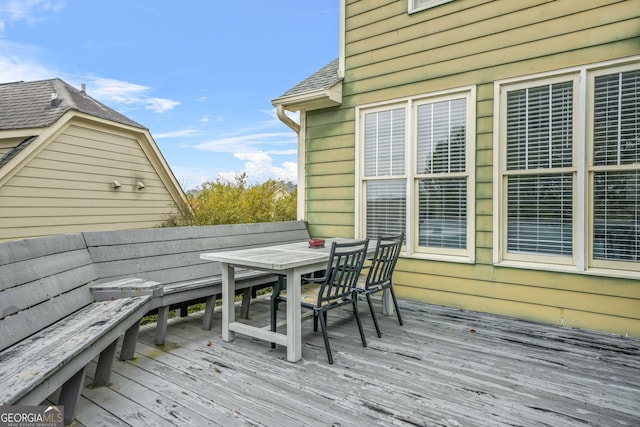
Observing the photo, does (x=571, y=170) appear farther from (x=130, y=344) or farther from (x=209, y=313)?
(x=130, y=344)

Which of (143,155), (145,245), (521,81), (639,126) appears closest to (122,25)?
(143,155)

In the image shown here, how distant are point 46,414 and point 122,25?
14627mm

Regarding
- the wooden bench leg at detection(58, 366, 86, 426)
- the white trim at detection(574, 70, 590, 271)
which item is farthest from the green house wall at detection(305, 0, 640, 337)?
the wooden bench leg at detection(58, 366, 86, 426)

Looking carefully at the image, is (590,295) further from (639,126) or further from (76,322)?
(76,322)

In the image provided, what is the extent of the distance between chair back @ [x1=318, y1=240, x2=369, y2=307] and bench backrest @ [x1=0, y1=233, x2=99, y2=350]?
64.7 inches

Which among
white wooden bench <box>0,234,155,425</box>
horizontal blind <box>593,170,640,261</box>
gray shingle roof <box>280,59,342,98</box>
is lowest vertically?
white wooden bench <box>0,234,155,425</box>

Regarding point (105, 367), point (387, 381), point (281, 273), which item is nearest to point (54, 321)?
point (105, 367)

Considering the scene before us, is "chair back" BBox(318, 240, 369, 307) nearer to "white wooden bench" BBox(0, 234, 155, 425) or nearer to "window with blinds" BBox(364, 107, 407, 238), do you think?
"white wooden bench" BBox(0, 234, 155, 425)

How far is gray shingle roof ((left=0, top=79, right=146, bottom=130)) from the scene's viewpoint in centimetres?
656

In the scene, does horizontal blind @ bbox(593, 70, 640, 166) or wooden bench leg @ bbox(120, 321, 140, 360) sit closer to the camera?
wooden bench leg @ bbox(120, 321, 140, 360)

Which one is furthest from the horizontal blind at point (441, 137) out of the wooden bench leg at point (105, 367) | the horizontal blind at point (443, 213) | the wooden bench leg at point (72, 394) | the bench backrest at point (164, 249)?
the wooden bench leg at point (72, 394)

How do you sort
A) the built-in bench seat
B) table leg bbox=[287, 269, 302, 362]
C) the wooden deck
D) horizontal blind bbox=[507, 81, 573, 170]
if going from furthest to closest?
horizontal blind bbox=[507, 81, 573, 170]
table leg bbox=[287, 269, 302, 362]
the wooden deck
the built-in bench seat

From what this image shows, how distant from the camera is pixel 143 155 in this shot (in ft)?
28.6

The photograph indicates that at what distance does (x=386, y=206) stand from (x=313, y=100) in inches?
64.4
